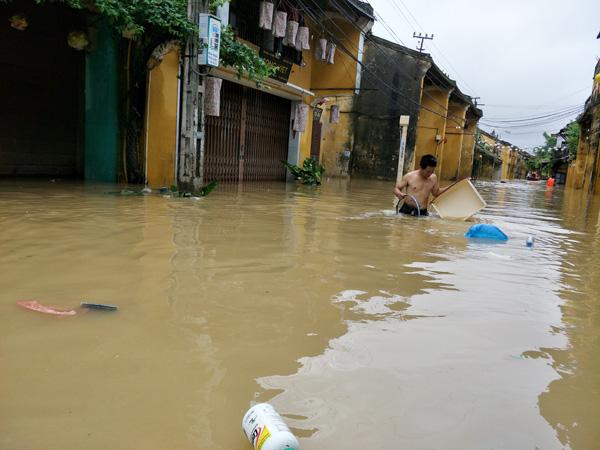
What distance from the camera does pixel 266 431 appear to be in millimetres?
1482

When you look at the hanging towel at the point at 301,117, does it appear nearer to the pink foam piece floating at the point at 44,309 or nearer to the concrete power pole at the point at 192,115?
the concrete power pole at the point at 192,115

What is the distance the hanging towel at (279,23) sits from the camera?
11727 mm

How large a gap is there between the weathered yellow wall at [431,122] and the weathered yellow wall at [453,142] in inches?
139

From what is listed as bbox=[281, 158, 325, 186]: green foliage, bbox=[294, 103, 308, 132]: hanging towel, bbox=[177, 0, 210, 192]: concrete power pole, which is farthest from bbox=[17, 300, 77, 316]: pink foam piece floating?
bbox=[294, 103, 308, 132]: hanging towel

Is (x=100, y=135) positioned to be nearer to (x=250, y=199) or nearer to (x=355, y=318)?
(x=250, y=199)

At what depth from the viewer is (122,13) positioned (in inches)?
280

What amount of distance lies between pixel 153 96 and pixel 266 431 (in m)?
9.43

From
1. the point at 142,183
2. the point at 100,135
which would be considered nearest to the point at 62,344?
the point at 142,183

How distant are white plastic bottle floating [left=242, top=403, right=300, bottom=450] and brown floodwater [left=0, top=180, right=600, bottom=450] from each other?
0.23ft

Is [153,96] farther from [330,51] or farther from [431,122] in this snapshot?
[431,122]

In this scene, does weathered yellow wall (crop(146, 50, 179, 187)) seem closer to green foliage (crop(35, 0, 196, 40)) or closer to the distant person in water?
green foliage (crop(35, 0, 196, 40))

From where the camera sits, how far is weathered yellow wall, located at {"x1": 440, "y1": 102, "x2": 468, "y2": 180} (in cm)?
3019

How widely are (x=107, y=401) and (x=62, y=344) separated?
58 centimetres

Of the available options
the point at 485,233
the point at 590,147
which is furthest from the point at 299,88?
the point at 590,147
